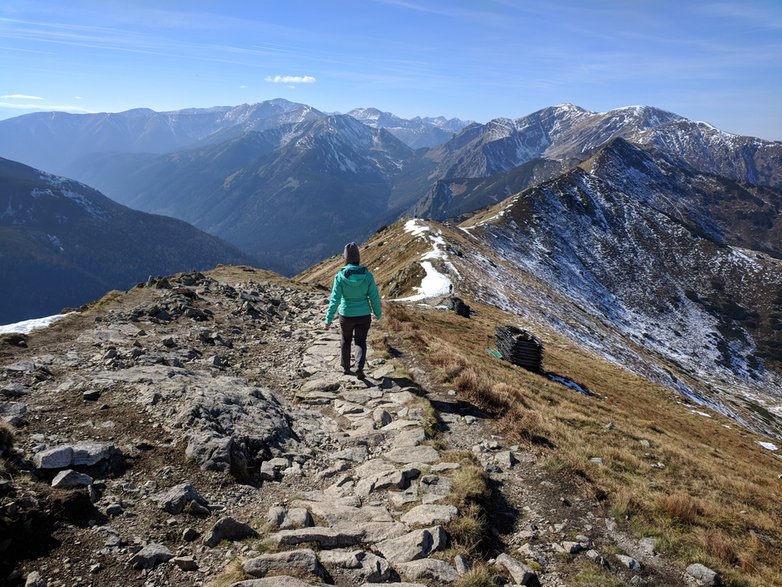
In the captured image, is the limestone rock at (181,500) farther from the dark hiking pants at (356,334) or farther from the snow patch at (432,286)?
the snow patch at (432,286)

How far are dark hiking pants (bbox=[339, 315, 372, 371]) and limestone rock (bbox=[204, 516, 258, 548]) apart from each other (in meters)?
7.58

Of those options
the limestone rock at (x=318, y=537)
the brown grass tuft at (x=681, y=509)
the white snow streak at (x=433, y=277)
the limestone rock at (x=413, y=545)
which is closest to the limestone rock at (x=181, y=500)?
the limestone rock at (x=318, y=537)

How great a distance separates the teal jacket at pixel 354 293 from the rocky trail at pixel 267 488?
8.61 feet

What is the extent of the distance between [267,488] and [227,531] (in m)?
1.77

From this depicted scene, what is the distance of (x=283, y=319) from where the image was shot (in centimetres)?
2414

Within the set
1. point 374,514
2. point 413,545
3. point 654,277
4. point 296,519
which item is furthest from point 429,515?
point 654,277

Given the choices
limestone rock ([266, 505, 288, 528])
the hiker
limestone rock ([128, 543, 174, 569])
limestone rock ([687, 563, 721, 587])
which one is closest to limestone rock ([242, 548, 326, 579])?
limestone rock ([266, 505, 288, 528])

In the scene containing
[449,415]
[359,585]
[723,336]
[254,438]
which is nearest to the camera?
[359,585]

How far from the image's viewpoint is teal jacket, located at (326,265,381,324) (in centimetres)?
1396

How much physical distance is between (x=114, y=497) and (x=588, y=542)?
8.39m

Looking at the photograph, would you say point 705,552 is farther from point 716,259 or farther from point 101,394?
point 716,259

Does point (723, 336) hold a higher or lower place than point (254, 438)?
lower

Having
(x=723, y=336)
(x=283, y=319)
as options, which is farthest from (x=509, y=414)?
(x=723, y=336)

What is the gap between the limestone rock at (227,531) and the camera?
22.9ft
